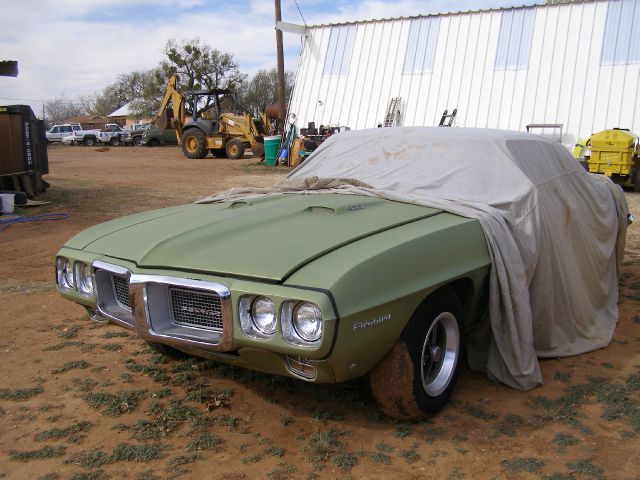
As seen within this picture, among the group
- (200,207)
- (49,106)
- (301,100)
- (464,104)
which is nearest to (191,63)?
(301,100)

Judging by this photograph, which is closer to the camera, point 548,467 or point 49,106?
point 548,467

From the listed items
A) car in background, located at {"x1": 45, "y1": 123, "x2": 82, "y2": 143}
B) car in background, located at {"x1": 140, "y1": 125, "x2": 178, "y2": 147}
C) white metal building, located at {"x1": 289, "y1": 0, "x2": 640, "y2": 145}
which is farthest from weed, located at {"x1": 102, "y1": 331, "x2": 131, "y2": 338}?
car in background, located at {"x1": 45, "y1": 123, "x2": 82, "y2": 143}

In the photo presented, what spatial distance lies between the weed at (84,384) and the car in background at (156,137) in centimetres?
3730

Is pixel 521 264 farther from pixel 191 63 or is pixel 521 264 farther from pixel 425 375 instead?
pixel 191 63

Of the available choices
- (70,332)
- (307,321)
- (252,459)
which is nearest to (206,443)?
(252,459)

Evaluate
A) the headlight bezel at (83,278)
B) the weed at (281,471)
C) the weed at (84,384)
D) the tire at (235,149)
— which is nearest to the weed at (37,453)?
the weed at (84,384)

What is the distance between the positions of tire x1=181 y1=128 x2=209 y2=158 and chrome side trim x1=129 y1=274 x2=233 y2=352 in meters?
22.9

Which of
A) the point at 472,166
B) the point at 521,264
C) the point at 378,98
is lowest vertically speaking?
the point at 521,264

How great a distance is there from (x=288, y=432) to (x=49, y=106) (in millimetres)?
107027

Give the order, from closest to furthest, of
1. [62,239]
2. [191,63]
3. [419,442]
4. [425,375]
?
[419,442] < [425,375] < [62,239] < [191,63]

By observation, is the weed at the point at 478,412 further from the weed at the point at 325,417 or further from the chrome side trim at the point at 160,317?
the chrome side trim at the point at 160,317

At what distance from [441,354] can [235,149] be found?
72.8 ft

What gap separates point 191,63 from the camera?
5062 cm

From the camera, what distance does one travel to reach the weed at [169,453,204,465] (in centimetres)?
272
